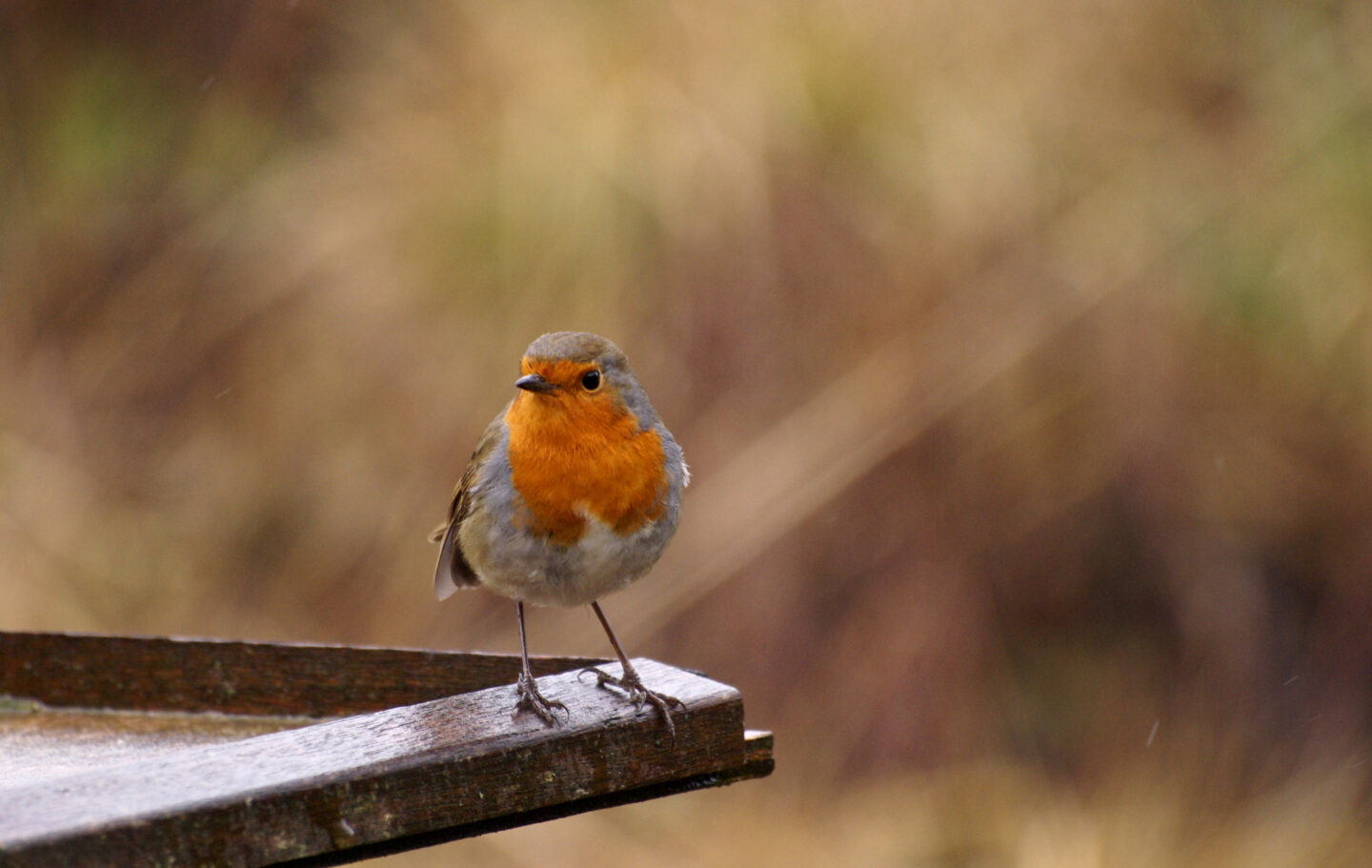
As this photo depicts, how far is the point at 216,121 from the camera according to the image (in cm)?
577

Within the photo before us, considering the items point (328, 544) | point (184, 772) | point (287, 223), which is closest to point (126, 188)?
point (287, 223)

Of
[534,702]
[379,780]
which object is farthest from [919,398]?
[379,780]

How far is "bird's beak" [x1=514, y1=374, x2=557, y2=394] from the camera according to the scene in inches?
82.4

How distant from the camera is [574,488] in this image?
2137 mm

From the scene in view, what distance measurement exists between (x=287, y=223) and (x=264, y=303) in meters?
0.29

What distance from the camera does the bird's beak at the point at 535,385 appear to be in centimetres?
209

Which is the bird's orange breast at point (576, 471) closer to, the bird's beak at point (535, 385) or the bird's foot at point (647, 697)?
the bird's beak at point (535, 385)

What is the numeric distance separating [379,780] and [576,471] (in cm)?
57

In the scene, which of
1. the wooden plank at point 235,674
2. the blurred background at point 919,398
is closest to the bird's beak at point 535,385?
the wooden plank at point 235,674

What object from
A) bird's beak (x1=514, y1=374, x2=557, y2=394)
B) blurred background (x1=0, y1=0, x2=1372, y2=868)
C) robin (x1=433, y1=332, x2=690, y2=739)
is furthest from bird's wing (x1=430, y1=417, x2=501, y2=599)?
blurred background (x1=0, y1=0, x2=1372, y2=868)

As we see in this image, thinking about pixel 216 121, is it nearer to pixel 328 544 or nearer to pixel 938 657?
pixel 328 544

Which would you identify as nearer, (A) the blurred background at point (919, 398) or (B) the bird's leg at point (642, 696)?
(B) the bird's leg at point (642, 696)

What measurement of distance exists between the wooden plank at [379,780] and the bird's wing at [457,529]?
32 cm

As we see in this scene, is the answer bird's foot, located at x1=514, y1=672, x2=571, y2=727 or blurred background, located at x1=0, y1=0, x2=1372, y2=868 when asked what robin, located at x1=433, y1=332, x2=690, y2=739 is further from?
blurred background, located at x1=0, y1=0, x2=1372, y2=868
